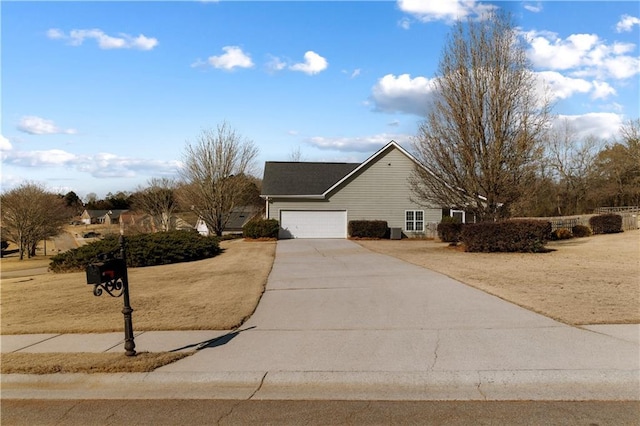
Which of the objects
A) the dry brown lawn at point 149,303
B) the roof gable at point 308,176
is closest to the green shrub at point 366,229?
the roof gable at point 308,176

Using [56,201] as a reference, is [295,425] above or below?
below

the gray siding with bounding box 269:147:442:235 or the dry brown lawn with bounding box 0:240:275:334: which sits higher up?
the gray siding with bounding box 269:147:442:235

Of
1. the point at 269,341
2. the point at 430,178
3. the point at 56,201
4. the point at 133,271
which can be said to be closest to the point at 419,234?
the point at 430,178

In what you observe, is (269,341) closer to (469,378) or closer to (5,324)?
(469,378)

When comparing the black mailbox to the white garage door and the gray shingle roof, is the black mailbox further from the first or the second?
the gray shingle roof

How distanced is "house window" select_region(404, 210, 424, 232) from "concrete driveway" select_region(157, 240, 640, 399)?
2245 cm

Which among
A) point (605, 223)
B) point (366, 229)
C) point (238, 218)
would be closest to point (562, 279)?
point (366, 229)

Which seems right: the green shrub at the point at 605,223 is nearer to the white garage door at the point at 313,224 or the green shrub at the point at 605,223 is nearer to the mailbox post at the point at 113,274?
the white garage door at the point at 313,224

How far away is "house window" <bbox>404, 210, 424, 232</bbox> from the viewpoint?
106 feet

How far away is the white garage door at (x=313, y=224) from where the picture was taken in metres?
31.3

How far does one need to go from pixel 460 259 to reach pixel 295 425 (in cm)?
1397

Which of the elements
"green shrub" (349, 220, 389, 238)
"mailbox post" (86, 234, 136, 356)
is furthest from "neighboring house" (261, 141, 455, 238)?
"mailbox post" (86, 234, 136, 356)

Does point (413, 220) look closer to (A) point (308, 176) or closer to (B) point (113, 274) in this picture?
(A) point (308, 176)

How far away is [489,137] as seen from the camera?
68.3ft
